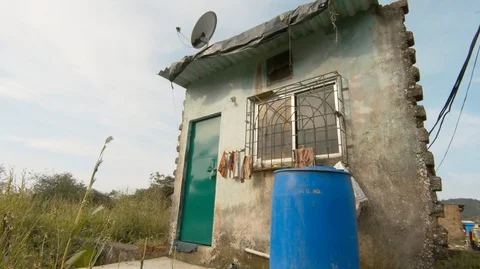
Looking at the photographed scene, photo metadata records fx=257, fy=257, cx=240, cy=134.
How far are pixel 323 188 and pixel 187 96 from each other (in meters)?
3.51

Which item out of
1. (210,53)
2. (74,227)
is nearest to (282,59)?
(210,53)

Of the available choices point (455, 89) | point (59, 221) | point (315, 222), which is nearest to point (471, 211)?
point (455, 89)

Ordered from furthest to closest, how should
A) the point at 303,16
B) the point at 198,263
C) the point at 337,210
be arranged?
1. the point at 198,263
2. the point at 303,16
3. the point at 337,210

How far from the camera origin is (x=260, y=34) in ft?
10.5

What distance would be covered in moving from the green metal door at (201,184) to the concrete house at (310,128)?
0.06ft

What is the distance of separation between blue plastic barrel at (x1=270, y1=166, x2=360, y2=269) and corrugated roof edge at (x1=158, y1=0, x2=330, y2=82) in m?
1.84

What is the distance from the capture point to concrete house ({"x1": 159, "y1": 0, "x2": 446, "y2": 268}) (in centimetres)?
227

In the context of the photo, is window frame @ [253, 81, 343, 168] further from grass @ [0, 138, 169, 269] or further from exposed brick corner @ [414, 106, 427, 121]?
grass @ [0, 138, 169, 269]

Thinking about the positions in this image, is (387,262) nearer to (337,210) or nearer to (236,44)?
(337,210)

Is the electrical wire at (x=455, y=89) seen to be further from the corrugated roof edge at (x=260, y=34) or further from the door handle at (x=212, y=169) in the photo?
the door handle at (x=212, y=169)

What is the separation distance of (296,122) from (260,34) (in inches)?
46.7

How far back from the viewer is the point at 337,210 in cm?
173

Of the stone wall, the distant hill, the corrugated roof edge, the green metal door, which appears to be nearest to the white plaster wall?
the green metal door

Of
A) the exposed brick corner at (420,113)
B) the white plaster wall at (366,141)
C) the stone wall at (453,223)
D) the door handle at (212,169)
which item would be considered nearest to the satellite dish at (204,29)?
the white plaster wall at (366,141)
